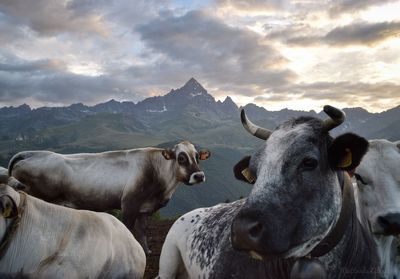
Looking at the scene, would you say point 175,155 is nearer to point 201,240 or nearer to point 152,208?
point 152,208

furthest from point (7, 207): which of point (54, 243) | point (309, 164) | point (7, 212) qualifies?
point (309, 164)

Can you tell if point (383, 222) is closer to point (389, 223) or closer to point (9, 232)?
point (389, 223)

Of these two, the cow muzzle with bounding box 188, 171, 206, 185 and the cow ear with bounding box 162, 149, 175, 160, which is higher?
the cow ear with bounding box 162, 149, 175, 160

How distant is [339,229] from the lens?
443 cm

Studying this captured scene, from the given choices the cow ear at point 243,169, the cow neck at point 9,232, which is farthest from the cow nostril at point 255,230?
the cow neck at point 9,232

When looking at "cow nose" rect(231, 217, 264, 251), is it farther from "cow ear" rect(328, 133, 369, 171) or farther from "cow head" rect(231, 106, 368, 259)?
"cow ear" rect(328, 133, 369, 171)

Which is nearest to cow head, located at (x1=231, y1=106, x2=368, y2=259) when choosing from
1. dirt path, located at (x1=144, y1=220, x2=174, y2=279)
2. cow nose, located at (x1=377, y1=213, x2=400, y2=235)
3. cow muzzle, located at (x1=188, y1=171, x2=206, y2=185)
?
cow nose, located at (x1=377, y1=213, x2=400, y2=235)

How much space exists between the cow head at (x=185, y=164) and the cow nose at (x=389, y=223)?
29.4 ft

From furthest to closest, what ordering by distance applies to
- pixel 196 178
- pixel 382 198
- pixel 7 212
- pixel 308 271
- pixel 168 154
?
1. pixel 168 154
2. pixel 196 178
3. pixel 7 212
4. pixel 382 198
5. pixel 308 271

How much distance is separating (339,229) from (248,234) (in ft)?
3.99

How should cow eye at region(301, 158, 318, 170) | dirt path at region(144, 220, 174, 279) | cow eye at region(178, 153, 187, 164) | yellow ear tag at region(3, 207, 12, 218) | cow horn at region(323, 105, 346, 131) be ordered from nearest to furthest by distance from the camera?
Result: 1. cow eye at region(301, 158, 318, 170)
2. cow horn at region(323, 105, 346, 131)
3. yellow ear tag at region(3, 207, 12, 218)
4. dirt path at region(144, 220, 174, 279)
5. cow eye at region(178, 153, 187, 164)

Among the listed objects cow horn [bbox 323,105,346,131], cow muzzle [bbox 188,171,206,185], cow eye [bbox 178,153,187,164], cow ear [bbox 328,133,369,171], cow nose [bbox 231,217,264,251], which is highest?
cow horn [bbox 323,105,346,131]

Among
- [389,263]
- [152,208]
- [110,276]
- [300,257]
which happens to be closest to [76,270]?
[110,276]

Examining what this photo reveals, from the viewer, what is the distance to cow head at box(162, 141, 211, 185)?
14.1 metres
